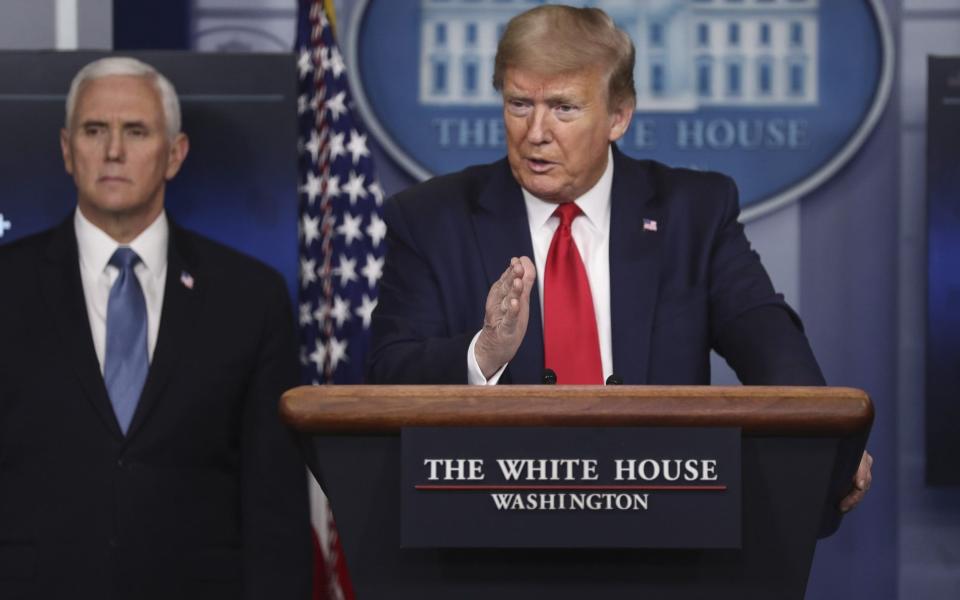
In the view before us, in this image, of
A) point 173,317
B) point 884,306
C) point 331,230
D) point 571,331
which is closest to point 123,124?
point 173,317

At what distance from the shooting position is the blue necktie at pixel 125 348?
9.58ft

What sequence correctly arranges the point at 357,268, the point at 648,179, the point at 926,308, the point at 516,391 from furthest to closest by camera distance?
the point at 926,308
the point at 357,268
the point at 648,179
the point at 516,391

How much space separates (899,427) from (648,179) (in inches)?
91.1

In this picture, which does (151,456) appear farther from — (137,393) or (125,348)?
(125,348)

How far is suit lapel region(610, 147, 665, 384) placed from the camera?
74.5 inches

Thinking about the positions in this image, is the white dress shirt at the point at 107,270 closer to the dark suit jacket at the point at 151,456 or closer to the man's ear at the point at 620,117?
the dark suit jacket at the point at 151,456

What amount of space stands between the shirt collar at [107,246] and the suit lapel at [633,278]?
142 centimetres

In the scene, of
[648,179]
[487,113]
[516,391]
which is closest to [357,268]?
[487,113]

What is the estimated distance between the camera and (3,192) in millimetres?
3277

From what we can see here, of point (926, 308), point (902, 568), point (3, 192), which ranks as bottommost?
point (902, 568)

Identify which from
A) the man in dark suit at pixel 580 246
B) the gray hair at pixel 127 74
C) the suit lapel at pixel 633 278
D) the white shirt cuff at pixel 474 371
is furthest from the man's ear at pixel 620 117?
the gray hair at pixel 127 74

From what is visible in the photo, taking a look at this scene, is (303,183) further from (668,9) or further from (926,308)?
(926,308)

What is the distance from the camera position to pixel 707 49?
13.4 ft

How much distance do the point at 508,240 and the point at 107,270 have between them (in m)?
1.38
